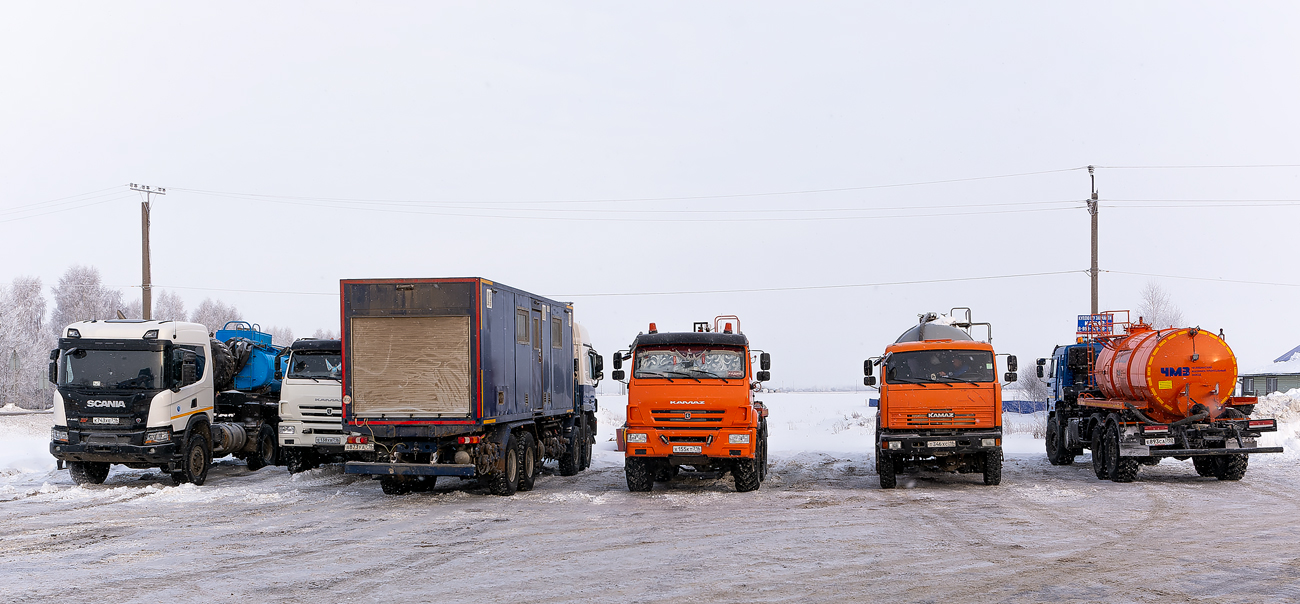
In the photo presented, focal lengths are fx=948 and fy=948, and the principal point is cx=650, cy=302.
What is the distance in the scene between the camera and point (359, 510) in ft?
48.2

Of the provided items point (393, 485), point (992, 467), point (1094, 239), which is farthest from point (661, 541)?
point (1094, 239)

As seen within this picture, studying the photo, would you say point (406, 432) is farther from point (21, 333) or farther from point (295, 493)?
point (21, 333)

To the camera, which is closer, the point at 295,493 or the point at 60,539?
the point at 60,539

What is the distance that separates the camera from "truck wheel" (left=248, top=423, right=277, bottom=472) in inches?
851

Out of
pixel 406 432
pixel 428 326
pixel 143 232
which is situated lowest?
pixel 406 432

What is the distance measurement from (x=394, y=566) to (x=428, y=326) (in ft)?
19.5

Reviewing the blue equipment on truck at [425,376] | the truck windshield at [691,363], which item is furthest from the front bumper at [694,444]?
the blue equipment on truck at [425,376]

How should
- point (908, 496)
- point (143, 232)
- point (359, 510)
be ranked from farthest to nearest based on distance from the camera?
1. point (143, 232)
2. point (908, 496)
3. point (359, 510)

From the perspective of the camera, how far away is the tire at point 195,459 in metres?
18.1

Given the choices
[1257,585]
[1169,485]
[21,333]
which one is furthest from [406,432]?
[21,333]

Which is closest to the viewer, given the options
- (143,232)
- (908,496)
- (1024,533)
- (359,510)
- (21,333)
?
(1024,533)

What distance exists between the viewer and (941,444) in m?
17.2

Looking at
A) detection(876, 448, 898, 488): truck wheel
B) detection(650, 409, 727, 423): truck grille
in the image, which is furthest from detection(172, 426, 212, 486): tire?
detection(876, 448, 898, 488): truck wheel

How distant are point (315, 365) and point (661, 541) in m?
11.0
